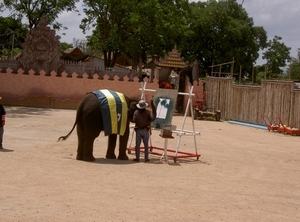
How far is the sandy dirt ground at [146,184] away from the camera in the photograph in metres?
8.32

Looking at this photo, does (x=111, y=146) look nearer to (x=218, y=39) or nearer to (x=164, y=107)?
(x=164, y=107)

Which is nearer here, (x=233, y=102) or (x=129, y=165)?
(x=129, y=165)

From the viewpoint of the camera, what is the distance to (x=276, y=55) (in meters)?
63.9

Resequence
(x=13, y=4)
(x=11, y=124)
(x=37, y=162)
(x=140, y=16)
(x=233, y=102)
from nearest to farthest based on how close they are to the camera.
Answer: (x=37, y=162), (x=11, y=124), (x=233, y=102), (x=140, y=16), (x=13, y=4)

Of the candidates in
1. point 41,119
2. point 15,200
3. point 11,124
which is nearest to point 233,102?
point 41,119

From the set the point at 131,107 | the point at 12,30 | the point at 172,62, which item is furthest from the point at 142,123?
the point at 12,30

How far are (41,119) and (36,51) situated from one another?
31.3ft

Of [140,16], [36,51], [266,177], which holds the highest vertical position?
[140,16]

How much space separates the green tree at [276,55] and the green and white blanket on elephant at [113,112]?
4972cm

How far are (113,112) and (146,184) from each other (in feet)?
9.69

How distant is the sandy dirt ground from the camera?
8320 millimetres

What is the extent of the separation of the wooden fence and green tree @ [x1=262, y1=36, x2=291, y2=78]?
32.7 m

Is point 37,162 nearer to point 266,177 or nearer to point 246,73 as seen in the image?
point 266,177

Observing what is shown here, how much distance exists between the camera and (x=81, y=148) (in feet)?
43.2
